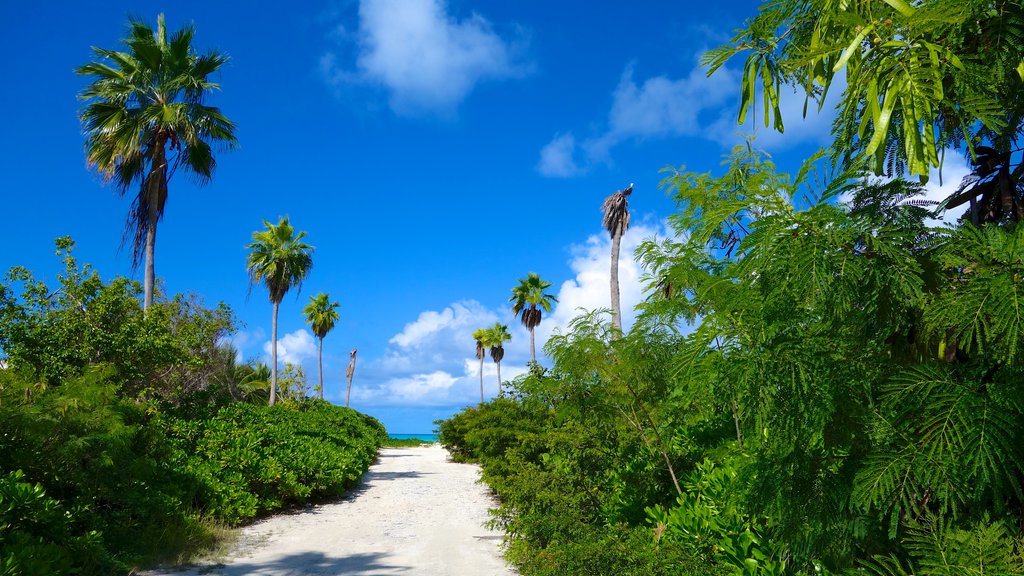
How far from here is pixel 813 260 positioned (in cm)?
254

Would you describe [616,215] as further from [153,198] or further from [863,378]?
[863,378]

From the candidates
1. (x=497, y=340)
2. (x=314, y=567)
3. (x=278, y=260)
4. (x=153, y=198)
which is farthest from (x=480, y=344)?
(x=314, y=567)

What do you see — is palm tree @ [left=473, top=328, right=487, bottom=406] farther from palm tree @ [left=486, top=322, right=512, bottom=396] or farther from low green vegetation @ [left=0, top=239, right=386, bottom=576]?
low green vegetation @ [left=0, top=239, right=386, bottom=576]

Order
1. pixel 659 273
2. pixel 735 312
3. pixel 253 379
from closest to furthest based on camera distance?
pixel 735 312, pixel 659 273, pixel 253 379

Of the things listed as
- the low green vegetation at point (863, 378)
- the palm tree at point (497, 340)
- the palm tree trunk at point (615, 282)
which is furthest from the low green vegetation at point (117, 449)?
the palm tree at point (497, 340)

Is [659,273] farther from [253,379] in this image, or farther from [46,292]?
[253,379]

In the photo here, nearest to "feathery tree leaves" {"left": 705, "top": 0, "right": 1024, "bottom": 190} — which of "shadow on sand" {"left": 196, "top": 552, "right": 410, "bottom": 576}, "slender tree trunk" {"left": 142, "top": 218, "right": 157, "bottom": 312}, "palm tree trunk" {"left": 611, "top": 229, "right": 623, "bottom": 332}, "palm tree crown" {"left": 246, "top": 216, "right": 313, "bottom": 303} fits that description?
"shadow on sand" {"left": 196, "top": 552, "right": 410, "bottom": 576}

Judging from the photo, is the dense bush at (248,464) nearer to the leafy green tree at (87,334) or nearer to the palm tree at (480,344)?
the leafy green tree at (87,334)

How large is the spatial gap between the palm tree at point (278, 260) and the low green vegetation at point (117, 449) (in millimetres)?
12198

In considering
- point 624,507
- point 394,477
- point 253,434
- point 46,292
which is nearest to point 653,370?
point 624,507

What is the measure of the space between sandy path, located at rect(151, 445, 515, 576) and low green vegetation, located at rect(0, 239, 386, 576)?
0.55 m

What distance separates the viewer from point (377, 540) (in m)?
8.63

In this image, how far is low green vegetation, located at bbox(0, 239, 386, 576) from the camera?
549 cm

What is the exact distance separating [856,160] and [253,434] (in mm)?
10891
